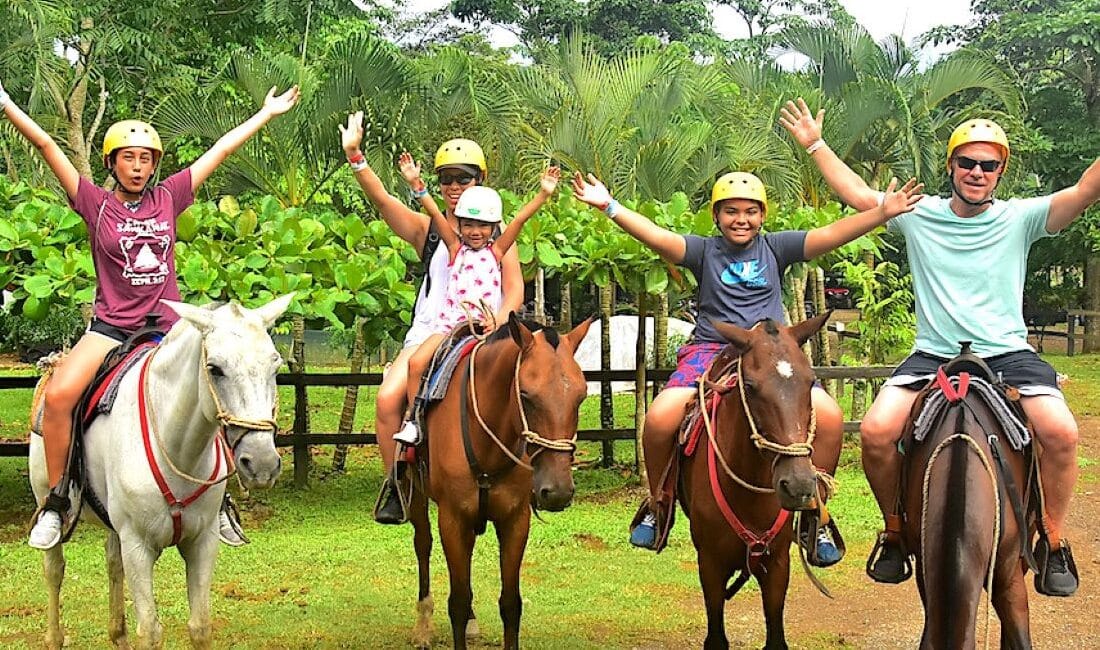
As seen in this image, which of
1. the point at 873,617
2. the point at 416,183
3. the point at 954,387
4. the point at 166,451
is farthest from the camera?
the point at 873,617

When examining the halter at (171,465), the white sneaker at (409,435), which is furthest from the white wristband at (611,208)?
the halter at (171,465)

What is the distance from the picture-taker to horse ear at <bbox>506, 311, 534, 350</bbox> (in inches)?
198

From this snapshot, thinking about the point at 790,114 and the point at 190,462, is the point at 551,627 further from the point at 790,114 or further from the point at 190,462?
the point at 790,114

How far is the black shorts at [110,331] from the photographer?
5691 millimetres

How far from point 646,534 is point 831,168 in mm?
2177

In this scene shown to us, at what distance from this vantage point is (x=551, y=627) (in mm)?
6984

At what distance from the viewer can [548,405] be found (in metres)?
4.89

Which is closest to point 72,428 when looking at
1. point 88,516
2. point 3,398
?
point 88,516

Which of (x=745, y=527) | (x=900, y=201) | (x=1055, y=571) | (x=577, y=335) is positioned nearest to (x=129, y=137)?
(x=577, y=335)

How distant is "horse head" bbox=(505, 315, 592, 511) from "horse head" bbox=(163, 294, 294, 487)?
3.78 feet

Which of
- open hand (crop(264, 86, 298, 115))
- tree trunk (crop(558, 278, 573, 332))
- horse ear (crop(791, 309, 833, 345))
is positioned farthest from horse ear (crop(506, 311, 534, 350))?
tree trunk (crop(558, 278, 573, 332))

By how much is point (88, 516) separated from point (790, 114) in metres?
4.45

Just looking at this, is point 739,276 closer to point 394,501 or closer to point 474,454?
point 474,454

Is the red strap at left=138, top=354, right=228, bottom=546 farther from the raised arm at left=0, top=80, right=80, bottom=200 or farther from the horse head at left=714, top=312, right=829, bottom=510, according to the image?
the horse head at left=714, top=312, right=829, bottom=510
